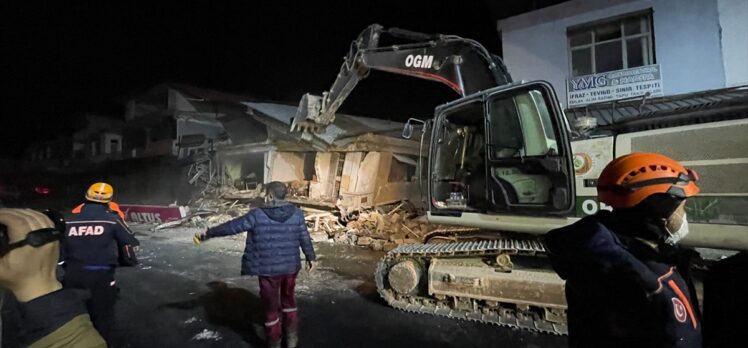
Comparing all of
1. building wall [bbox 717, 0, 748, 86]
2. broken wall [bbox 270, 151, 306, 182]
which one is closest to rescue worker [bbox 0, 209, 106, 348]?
building wall [bbox 717, 0, 748, 86]

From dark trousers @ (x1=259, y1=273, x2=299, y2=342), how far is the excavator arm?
3563mm

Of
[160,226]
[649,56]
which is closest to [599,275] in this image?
[649,56]

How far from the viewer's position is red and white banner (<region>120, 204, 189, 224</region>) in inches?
476

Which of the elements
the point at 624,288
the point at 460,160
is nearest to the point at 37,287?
the point at 624,288

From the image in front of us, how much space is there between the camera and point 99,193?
3379 mm

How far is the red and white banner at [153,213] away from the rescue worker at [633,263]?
13.1 m

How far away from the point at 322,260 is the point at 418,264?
139 inches

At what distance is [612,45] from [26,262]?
1099 centimetres

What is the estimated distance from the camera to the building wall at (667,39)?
7.66m

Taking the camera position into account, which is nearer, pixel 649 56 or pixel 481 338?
pixel 481 338

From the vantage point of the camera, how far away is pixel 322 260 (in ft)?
24.3

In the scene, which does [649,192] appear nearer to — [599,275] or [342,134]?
[599,275]

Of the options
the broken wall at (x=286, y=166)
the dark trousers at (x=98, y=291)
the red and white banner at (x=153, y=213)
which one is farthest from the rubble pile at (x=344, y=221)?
the dark trousers at (x=98, y=291)

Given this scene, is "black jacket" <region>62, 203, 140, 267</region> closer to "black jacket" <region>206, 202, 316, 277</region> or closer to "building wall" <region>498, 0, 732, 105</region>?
"black jacket" <region>206, 202, 316, 277</region>
